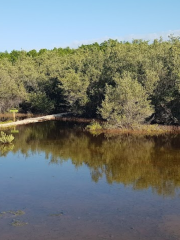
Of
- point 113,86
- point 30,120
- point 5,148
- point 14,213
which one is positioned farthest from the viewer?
point 30,120

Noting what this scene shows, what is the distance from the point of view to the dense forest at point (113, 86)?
40.9 metres

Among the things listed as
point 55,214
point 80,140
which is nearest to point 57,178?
point 55,214

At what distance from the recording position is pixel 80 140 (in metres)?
36.2

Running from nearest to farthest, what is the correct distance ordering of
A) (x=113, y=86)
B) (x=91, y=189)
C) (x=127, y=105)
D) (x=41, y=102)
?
1. (x=91, y=189)
2. (x=127, y=105)
3. (x=113, y=86)
4. (x=41, y=102)

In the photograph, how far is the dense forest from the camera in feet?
134

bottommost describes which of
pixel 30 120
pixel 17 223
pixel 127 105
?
pixel 17 223

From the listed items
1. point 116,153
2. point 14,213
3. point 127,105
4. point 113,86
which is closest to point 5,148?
point 116,153

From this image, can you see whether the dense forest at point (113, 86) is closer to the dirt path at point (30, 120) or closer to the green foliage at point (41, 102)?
the green foliage at point (41, 102)

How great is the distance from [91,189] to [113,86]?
99.8ft

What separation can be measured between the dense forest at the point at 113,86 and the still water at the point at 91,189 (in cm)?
661

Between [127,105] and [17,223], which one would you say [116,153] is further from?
[17,223]

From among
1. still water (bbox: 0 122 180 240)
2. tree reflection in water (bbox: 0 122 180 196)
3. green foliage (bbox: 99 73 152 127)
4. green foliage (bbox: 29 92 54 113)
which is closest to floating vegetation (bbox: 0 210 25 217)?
still water (bbox: 0 122 180 240)

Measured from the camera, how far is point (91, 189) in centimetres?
2070

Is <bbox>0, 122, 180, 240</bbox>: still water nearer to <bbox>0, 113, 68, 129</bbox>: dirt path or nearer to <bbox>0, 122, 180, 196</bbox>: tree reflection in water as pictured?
<bbox>0, 122, 180, 196</bbox>: tree reflection in water
